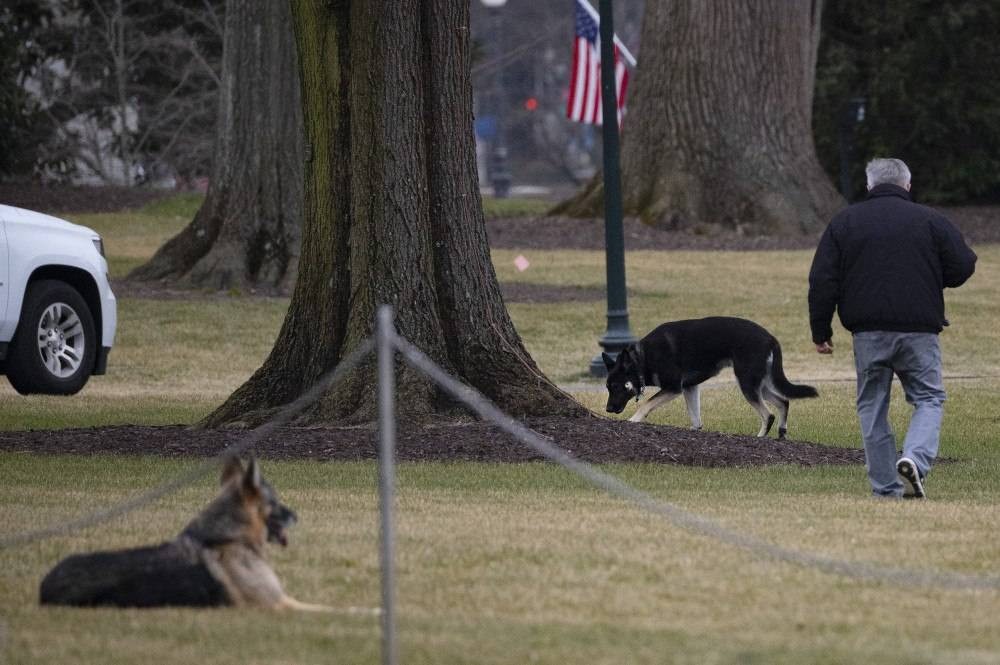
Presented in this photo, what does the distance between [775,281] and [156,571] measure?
20356 mm

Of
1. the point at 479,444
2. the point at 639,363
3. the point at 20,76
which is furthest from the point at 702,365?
the point at 20,76

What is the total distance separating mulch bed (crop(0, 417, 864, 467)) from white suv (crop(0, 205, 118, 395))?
136cm

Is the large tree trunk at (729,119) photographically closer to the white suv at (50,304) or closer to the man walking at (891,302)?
the white suv at (50,304)

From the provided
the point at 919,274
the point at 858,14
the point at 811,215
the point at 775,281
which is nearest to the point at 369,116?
the point at 919,274

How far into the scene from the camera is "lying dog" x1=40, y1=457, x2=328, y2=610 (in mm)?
6496

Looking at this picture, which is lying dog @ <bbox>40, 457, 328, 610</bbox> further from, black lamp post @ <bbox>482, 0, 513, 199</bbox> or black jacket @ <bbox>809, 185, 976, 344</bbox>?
black lamp post @ <bbox>482, 0, 513, 199</bbox>

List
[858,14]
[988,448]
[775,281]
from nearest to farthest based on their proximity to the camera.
A: [988,448] → [775,281] → [858,14]

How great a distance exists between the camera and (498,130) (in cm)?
5956

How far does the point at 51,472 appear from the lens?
1092cm

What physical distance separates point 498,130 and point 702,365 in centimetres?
4612

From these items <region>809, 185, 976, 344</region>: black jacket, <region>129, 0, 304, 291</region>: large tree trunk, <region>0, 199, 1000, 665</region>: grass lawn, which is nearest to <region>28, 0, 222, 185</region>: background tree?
<region>129, 0, 304, 291</region>: large tree trunk

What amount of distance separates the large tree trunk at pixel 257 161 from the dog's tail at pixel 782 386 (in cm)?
1067

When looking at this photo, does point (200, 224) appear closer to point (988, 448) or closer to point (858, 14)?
point (988, 448)

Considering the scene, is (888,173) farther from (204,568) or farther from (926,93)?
(926,93)
